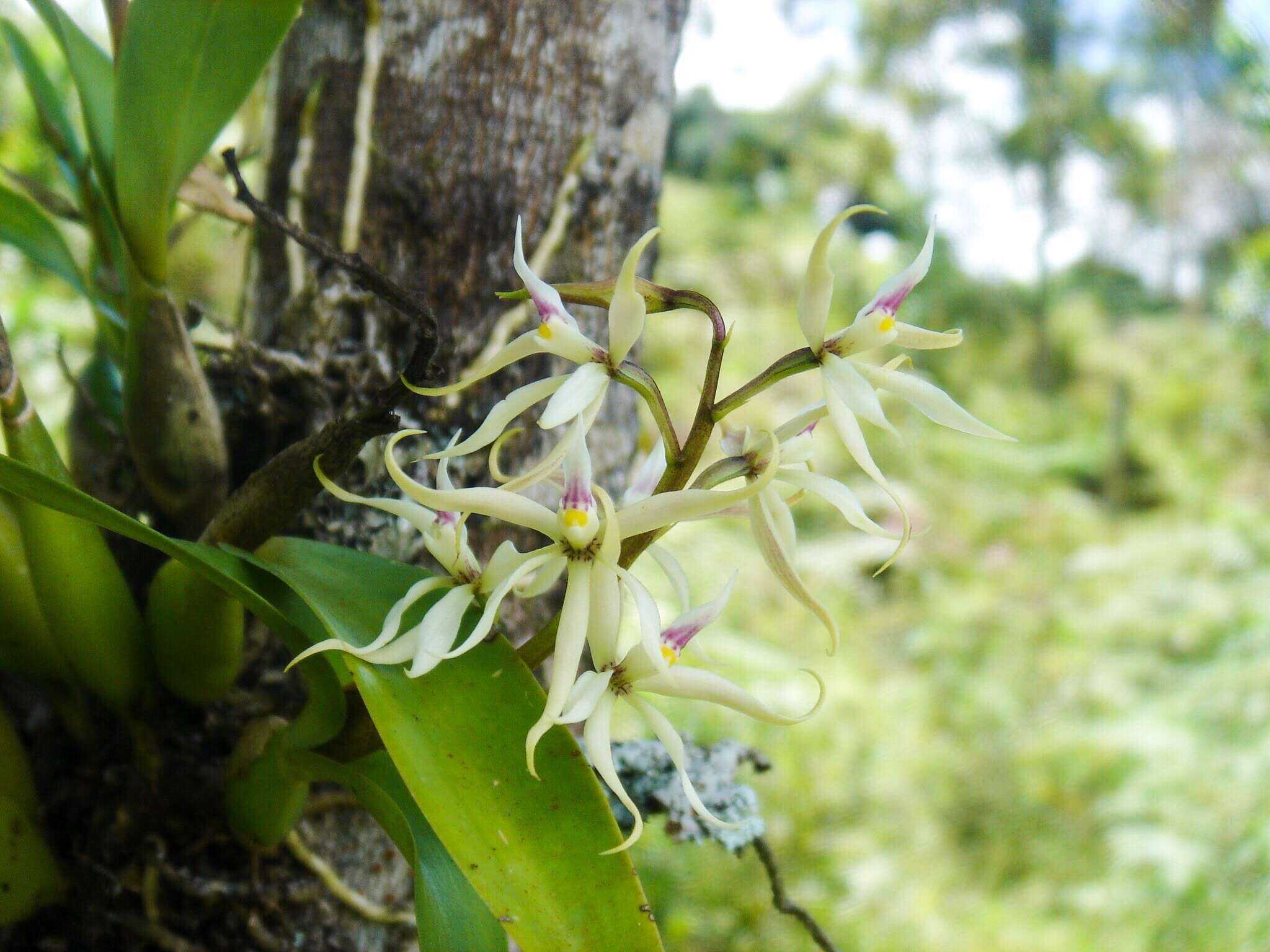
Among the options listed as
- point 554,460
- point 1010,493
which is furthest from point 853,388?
point 1010,493

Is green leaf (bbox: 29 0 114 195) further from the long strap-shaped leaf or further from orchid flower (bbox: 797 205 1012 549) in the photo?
orchid flower (bbox: 797 205 1012 549)

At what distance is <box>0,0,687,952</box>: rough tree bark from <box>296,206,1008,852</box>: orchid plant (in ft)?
0.61

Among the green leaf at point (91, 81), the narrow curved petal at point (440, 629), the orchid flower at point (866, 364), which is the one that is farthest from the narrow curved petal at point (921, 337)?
the green leaf at point (91, 81)

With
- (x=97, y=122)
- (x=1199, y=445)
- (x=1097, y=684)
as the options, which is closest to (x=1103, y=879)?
(x=1097, y=684)

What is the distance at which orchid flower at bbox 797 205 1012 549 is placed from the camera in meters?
0.35

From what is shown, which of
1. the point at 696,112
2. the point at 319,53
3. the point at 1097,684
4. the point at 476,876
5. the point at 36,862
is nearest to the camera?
the point at 476,876

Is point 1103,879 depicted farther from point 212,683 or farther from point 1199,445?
point 1199,445

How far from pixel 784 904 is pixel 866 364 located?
36 cm

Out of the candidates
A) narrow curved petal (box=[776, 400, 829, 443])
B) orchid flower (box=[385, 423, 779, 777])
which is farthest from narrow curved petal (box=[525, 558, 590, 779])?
narrow curved petal (box=[776, 400, 829, 443])

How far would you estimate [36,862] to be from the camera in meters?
0.51

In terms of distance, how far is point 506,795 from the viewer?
37 centimetres

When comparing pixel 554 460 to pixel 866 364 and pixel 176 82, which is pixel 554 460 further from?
pixel 176 82

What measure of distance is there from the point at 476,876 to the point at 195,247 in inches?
108

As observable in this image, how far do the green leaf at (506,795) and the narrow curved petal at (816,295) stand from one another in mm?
194
